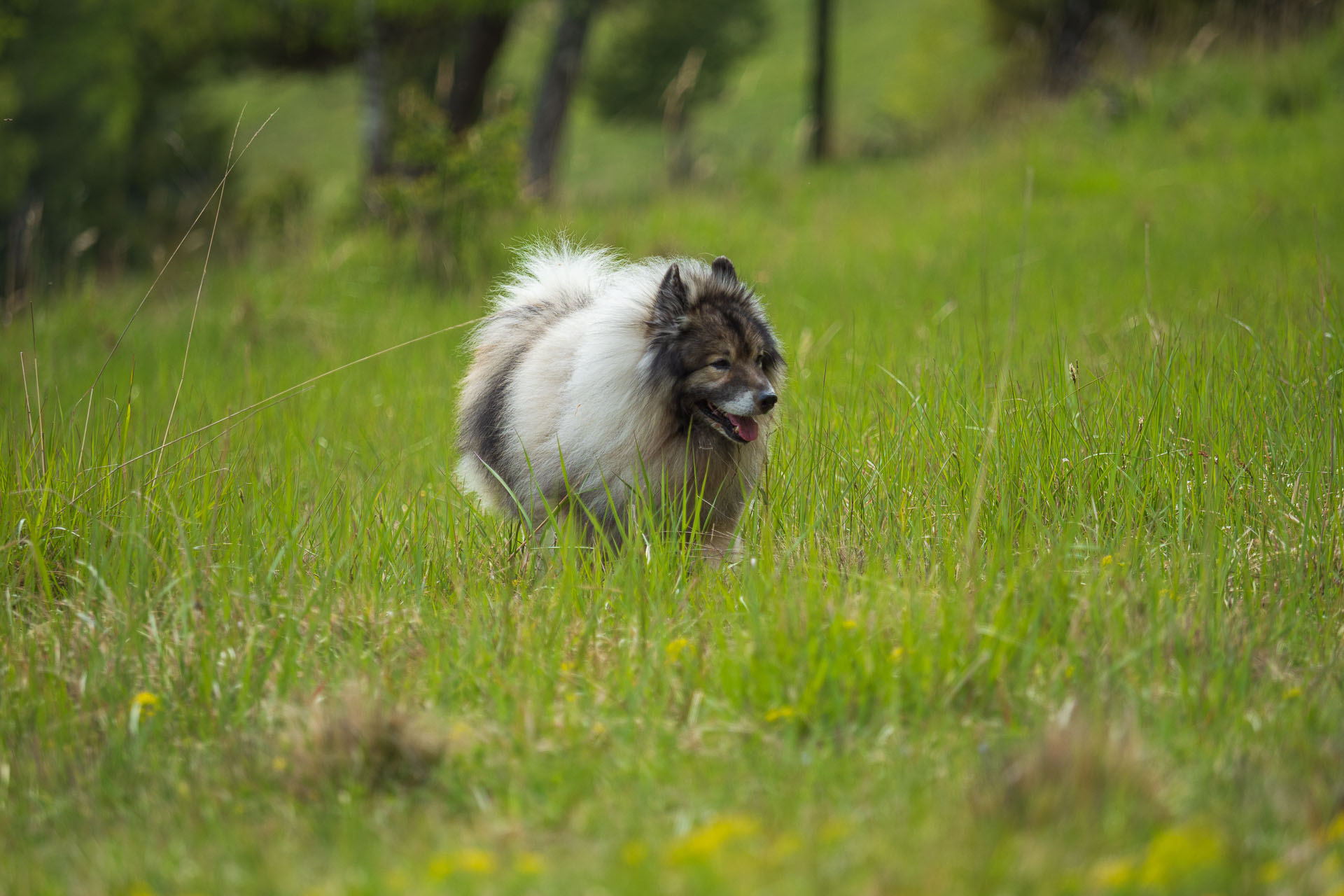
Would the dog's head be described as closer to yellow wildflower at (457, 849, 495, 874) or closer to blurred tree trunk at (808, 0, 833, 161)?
yellow wildflower at (457, 849, 495, 874)

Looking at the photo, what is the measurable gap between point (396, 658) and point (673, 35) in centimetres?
2755

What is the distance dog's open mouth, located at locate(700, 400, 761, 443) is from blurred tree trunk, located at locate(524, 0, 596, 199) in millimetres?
9640

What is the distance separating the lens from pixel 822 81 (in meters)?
15.3

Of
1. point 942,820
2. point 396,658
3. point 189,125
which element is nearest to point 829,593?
point 942,820

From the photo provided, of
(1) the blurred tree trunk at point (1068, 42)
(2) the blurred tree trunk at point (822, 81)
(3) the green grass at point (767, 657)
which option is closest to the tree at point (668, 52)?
(2) the blurred tree trunk at point (822, 81)

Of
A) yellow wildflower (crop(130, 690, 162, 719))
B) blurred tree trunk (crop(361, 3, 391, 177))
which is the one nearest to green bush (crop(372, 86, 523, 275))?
blurred tree trunk (crop(361, 3, 391, 177))

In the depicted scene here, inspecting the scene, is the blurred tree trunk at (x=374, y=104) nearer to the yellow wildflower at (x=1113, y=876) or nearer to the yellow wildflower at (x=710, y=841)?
the yellow wildflower at (x=710, y=841)

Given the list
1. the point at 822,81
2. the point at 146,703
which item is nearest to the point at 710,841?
the point at 146,703

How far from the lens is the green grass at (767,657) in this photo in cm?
185

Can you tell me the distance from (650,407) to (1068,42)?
14597mm

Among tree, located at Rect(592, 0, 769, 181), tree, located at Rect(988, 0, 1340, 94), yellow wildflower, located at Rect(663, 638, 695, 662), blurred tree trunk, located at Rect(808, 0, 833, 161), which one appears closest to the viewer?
yellow wildflower, located at Rect(663, 638, 695, 662)

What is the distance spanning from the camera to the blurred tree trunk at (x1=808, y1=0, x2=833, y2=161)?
A: 15.0 metres

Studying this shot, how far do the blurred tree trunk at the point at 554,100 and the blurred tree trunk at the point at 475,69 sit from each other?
0.70m

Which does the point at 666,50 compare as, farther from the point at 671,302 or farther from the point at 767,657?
the point at 767,657
